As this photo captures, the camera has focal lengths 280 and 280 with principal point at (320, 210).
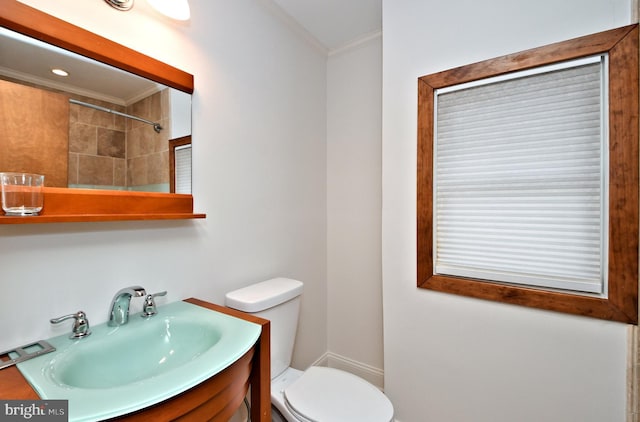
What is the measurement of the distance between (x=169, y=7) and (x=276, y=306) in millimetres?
1338

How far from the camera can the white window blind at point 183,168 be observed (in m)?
1.17

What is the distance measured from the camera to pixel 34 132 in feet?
2.71

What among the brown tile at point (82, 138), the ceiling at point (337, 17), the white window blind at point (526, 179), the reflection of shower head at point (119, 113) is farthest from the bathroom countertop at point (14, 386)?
the ceiling at point (337, 17)

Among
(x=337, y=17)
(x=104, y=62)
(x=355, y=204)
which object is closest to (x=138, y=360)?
(x=104, y=62)

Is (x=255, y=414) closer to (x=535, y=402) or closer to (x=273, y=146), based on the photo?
(x=535, y=402)

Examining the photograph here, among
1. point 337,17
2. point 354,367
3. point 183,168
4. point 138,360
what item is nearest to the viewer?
point 138,360

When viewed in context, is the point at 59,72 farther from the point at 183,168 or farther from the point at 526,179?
the point at 526,179

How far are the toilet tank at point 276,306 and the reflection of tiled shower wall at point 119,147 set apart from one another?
0.61 m

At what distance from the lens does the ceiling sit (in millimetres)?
1658

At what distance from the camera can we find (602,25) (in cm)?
109

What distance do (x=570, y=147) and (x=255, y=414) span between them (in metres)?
1.59

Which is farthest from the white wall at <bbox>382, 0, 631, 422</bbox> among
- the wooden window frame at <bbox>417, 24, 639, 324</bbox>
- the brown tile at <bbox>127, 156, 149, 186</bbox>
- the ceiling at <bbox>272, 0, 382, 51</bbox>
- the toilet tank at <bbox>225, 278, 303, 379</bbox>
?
the brown tile at <bbox>127, 156, 149, 186</bbox>

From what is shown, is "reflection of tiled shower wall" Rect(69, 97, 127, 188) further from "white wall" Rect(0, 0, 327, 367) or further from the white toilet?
the white toilet

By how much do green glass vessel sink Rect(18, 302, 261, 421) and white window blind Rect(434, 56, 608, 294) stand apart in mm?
1084
